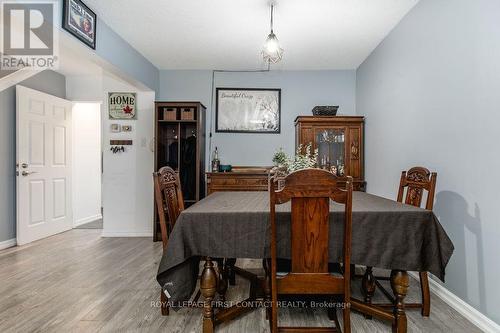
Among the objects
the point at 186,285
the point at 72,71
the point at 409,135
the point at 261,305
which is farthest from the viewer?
the point at 72,71

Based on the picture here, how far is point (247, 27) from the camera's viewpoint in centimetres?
315

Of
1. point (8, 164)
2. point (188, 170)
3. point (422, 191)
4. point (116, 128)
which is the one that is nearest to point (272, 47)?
point (422, 191)

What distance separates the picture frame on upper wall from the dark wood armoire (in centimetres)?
144

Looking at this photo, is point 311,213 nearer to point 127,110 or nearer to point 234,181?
point 234,181

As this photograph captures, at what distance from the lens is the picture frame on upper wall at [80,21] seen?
2.44 m

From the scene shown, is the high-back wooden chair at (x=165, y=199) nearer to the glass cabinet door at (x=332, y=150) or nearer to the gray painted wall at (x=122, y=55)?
the gray painted wall at (x=122, y=55)

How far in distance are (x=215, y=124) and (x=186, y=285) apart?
3.18 meters

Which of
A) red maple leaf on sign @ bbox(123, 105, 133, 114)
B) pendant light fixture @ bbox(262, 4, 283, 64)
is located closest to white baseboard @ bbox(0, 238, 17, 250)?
red maple leaf on sign @ bbox(123, 105, 133, 114)

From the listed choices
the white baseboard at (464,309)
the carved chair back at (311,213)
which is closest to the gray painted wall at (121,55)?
the carved chair back at (311,213)

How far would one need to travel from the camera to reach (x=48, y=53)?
3.47m

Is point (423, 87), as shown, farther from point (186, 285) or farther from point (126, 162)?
point (126, 162)

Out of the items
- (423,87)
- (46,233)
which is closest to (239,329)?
(423,87)

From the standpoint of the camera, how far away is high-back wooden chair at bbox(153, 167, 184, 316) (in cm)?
192

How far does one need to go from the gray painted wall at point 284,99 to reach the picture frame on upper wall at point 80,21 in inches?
72.5
